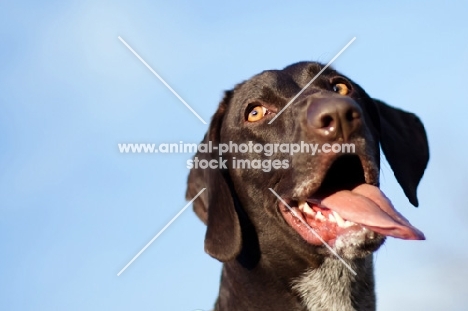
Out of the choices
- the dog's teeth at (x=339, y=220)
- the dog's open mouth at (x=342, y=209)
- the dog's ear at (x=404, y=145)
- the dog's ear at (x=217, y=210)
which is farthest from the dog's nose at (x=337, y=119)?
the dog's ear at (x=404, y=145)

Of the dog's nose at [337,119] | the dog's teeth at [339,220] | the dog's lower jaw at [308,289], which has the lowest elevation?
the dog's lower jaw at [308,289]

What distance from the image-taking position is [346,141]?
164 inches

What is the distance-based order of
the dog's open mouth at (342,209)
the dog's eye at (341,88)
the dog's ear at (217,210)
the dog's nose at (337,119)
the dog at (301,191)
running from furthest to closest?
1. the dog's eye at (341,88)
2. the dog's ear at (217,210)
3. the dog at (301,191)
4. the dog's nose at (337,119)
5. the dog's open mouth at (342,209)

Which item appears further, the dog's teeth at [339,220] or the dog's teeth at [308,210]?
the dog's teeth at [308,210]

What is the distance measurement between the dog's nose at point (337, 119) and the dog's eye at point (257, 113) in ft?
3.19

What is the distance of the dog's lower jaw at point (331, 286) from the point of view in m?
4.85

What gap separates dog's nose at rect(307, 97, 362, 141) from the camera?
13.3 feet

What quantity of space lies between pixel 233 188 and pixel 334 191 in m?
1.04

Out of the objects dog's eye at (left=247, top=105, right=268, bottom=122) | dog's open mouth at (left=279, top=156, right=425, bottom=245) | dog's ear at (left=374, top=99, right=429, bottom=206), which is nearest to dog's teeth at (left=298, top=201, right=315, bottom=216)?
dog's open mouth at (left=279, top=156, right=425, bottom=245)

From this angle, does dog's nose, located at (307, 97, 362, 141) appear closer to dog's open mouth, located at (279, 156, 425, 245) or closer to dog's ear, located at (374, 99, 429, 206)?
dog's open mouth, located at (279, 156, 425, 245)

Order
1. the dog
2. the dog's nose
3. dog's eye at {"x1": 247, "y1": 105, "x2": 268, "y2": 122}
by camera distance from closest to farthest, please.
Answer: the dog's nose → the dog → dog's eye at {"x1": 247, "y1": 105, "x2": 268, "y2": 122}

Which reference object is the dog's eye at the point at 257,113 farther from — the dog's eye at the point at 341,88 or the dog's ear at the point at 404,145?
the dog's ear at the point at 404,145

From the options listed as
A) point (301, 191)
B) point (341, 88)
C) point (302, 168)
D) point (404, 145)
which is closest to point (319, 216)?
point (301, 191)

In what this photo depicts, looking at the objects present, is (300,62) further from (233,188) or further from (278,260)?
(278,260)
